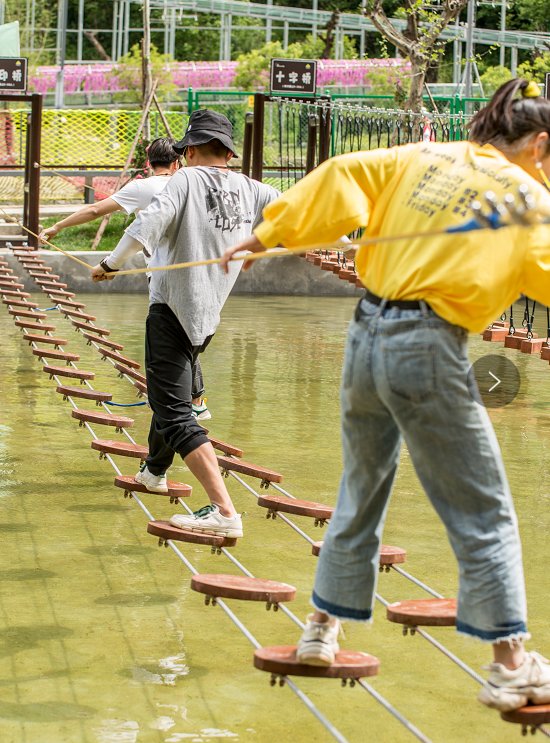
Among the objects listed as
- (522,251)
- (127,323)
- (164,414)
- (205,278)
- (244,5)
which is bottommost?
(127,323)

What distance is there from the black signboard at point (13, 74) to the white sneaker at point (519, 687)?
47.4ft

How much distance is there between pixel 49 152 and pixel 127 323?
35.8 feet

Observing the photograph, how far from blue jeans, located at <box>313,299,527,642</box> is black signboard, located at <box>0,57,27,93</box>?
14150mm

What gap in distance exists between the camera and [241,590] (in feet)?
13.1

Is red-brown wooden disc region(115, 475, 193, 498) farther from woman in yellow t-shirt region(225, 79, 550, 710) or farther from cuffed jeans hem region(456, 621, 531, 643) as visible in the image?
cuffed jeans hem region(456, 621, 531, 643)

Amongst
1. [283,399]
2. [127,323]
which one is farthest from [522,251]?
[127,323]

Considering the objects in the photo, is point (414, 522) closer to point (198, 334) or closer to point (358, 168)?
point (198, 334)

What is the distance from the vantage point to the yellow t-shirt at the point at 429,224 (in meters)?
3.06

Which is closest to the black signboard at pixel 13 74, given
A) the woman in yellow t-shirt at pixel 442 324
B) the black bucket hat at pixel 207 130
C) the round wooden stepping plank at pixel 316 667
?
the black bucket hat at pixel 207 130

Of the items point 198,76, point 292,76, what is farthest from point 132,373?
point 198,76

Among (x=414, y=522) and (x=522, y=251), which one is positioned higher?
(x=522, y=251)

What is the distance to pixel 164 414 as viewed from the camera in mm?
5207

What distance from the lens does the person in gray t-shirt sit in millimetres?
5113

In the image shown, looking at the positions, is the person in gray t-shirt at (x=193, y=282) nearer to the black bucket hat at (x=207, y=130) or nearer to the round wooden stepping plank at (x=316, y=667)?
the black bucket hat at (x=207, y=130)
